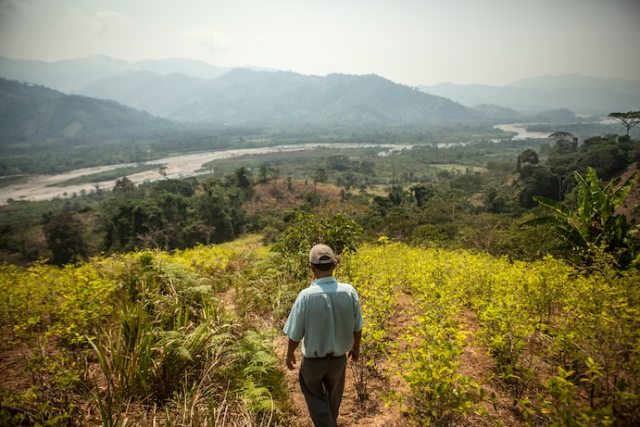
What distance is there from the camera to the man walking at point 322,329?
3.02m

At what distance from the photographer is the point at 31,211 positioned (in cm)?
7138

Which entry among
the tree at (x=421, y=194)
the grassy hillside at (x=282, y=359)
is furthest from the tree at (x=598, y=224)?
the tree at (x=421, y=194)

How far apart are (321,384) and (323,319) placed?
686mm

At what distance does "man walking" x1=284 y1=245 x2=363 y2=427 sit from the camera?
9.91 feet

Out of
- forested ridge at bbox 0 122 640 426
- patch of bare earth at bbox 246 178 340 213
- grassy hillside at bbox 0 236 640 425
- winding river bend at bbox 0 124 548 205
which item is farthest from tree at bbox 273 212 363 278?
winding river bend at bbox 0 124 548 205

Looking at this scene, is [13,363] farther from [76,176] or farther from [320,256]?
[76,176]

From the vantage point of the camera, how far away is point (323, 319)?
3014 millimetres

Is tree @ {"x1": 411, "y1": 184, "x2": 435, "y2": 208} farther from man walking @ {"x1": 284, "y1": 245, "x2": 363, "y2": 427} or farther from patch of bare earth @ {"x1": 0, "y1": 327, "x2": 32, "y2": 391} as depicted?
patch of bare earth @ {"x1": 0, "y1": 327, "x2": 32, "y2": 391}

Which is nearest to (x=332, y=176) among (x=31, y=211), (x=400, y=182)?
(x=400, y=182)

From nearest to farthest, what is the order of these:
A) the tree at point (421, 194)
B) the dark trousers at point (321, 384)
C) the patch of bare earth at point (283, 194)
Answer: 1. the dark trousers at point (321, 384)
2. the tree at point (421, 194)
3. the patch of bare earth at point (283, 194)

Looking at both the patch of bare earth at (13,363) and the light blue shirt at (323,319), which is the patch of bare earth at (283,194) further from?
the light blue shirt at (323,319)

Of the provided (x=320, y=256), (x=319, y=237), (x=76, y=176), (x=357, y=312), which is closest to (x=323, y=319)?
(x=357, y=312)

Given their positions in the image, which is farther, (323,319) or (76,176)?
(76,176)

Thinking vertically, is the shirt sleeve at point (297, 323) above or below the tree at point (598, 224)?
above
